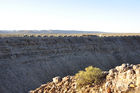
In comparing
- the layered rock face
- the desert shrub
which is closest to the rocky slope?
the desert shrub

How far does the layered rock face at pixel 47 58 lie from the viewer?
75.4 feet

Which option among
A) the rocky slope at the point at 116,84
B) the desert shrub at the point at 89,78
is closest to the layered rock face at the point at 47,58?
the rocky slope at the point at 116,84

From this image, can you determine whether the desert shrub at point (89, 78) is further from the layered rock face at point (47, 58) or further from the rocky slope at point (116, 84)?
the layered rock face at point (47, 58)

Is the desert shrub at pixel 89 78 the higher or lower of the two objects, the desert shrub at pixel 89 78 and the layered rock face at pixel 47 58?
the higher

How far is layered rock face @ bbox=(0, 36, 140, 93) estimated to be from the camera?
75.4ft

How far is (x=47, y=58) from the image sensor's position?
28297 mm

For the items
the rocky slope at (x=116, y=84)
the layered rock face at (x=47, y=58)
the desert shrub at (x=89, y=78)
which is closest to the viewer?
the rocky slope at (x=116, y=84)

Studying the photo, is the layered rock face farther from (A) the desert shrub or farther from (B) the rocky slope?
(A) the desert shrub

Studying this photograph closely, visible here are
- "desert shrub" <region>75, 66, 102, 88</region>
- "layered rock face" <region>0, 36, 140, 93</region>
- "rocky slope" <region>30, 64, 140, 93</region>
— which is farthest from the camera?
"layered rock face" <region>0, 36, 140, 93</region>

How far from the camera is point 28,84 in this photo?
23.0 m

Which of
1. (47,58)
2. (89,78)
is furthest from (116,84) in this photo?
(47,58)

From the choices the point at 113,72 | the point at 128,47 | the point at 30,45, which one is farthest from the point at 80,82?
the point at 128,47

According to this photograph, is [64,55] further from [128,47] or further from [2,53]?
[128,47]

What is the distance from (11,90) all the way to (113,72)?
45.9ft
